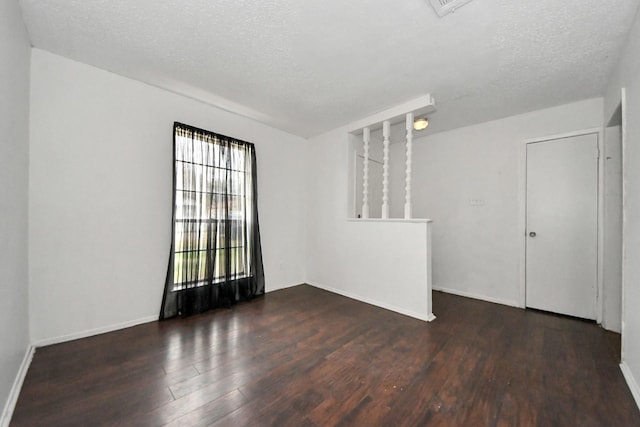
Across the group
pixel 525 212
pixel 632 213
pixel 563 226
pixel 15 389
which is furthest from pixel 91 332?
pixel 563 226

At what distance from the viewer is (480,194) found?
3.66 meters

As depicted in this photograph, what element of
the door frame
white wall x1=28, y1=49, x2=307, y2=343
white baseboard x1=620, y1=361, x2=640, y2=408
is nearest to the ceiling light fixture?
the door frame

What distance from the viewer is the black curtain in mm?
2844

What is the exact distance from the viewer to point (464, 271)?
3770 mm

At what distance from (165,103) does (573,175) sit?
4.92m

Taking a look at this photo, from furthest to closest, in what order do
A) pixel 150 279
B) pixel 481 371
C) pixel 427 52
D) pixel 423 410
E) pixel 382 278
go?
1. pixel 382 278
2. pixel 150 279
3. pixel 427 52
4. pixel 481 371
5. pixel 423 410

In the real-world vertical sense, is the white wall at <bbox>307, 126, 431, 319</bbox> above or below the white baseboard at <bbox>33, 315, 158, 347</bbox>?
above

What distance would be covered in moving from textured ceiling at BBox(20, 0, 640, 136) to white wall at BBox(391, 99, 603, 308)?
1.29ft

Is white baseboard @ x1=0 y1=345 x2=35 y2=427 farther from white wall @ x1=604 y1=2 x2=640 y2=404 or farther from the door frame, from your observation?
the door frame

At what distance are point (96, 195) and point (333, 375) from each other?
108 inches

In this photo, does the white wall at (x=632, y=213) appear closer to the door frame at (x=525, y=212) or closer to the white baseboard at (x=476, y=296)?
the door frame at (x=525, y=212)

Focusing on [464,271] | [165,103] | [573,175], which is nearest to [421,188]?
[464,271]

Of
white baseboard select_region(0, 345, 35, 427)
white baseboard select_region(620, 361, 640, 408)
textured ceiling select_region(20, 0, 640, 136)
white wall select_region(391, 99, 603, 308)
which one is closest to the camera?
white baseboard select_region(0, 345, 35, 427)

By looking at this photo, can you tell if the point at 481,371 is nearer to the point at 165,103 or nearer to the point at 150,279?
the point at 150,279
